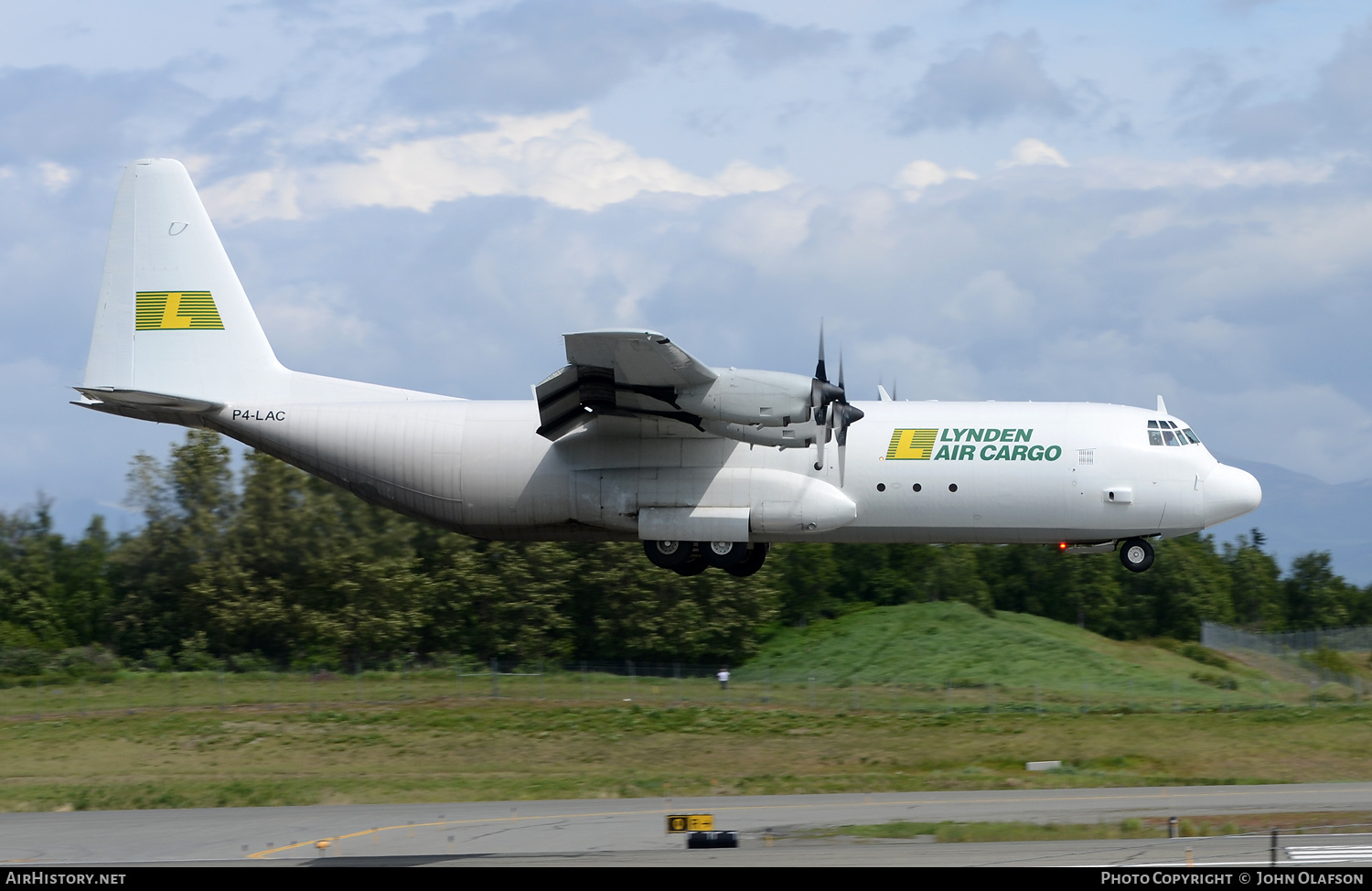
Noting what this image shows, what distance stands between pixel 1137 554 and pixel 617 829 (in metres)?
12.6

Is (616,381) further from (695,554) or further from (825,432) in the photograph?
(695,554)

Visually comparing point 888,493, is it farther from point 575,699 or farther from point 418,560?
point 418,560

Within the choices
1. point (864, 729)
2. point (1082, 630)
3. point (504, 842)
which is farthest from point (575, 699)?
point (1082, 630)

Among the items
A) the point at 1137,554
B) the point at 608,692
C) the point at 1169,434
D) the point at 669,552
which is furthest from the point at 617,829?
the point at 608,692

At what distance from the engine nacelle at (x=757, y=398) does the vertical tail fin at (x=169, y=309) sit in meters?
10.8

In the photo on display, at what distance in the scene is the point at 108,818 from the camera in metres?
24.6

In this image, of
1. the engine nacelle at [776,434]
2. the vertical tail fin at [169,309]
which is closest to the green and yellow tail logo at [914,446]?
the engine nacelle at [776,434]

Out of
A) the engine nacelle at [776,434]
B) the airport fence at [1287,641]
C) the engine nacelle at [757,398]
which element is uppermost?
the engine nacelle at [757,398]

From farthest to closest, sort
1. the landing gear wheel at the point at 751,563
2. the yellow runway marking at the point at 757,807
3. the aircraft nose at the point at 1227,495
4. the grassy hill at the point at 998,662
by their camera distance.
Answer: the grassy hill at the point at 998,662
the landing gear wheel at the point at 751,563
the aircraft nose at the point at 1227,495
the yellow runway marking at the point at 757,807

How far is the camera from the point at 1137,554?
A: 2778 centimetres

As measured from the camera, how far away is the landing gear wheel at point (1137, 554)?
27656mm

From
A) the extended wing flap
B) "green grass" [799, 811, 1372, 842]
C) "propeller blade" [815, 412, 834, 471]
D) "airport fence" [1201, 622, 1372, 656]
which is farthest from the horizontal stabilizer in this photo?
"airport fence" [1201, 622, 1372, 656]

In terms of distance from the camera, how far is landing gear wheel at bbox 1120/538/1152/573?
27656 millimetres

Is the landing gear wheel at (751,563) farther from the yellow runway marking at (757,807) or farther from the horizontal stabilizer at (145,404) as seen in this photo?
the horizontal stabilizer at (145,404)
